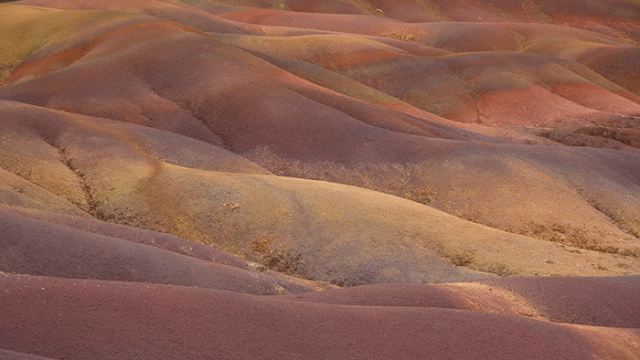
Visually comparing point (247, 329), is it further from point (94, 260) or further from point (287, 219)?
point (287, 219)

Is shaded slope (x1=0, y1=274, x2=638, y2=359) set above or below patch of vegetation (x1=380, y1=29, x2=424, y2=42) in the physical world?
above

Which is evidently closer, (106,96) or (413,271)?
(413,271)

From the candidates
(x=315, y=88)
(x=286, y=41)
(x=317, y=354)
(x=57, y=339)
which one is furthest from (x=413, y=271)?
(x=286, y=41)

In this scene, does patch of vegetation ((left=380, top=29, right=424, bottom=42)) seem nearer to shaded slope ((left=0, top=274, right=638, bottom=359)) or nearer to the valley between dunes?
the valley between dunes

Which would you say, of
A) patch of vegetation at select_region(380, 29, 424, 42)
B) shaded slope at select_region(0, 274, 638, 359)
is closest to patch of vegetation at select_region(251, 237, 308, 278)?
shaded slope at select_region(0, 274, 638, 359)

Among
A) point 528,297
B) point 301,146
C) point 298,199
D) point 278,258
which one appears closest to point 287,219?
point 298,199

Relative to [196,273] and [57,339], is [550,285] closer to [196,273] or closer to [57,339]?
[196,273]

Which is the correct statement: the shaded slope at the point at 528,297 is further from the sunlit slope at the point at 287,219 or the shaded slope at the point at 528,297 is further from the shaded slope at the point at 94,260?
the sunlit slope at the point at 287,219

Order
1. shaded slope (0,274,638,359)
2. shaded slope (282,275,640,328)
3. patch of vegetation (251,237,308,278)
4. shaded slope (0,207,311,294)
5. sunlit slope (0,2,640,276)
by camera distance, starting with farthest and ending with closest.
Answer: sunlit slope (0,2,640,276)
patch of vegetation (251,237,308,278)
shaded slope (0,207,311,294)
shaded slope (282,275,640,328)
shaded slope (0,274,638,359)
